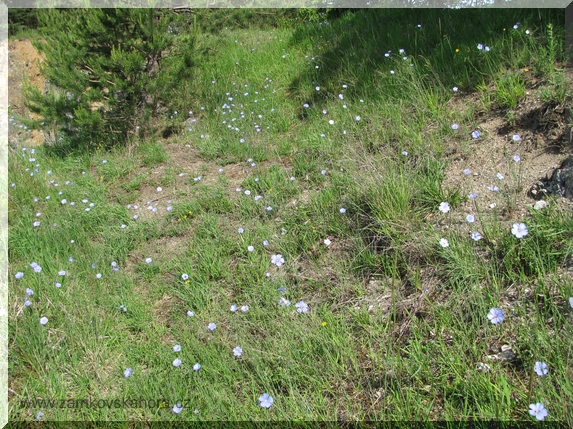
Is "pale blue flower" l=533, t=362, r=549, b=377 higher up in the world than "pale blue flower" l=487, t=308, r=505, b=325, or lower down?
lower down

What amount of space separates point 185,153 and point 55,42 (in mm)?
2071

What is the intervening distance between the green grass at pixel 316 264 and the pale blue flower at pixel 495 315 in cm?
11

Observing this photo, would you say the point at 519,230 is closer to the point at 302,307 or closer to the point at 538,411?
the point at 538,411

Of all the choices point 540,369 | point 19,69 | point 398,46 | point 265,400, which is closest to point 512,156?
point 540,369

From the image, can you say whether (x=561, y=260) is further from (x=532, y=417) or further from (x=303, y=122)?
(x=303, y=122)

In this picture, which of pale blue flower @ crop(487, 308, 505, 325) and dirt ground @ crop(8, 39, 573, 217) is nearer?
pale blue flower @ crop(487, 308, 505, 325)

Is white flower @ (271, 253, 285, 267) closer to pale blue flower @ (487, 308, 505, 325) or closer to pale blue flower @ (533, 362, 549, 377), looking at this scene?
pale blue flower @ (487, 308, 505, 325)

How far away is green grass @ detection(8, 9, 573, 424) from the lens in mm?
1940

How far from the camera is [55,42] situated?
16.1 ft

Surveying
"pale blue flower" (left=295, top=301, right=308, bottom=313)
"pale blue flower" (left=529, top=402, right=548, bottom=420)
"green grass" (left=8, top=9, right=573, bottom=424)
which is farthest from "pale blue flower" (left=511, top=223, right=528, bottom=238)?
"pale blue flower" (left=295, top=301, right=308, bottom=313)

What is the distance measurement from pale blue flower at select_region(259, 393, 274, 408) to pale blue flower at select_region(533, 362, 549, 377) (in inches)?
43.8

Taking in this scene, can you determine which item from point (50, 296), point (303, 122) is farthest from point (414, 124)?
point (50, 296)

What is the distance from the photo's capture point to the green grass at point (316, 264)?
1.94 m

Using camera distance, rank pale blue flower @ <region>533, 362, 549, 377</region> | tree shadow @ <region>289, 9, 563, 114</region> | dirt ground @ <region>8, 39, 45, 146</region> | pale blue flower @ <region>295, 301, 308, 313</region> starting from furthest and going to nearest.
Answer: dirt ground @ <region>8, 39, 45, 146</region>, tree shadow @ <region>289, 9, 563, 114</region>, pale blue flower @ <region>295, 301, 308, 313</region>, pale blue flower @ <region>533, 362, 549, 377</region>
